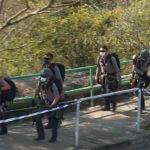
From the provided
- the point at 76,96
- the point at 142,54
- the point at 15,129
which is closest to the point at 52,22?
the point at 76,96

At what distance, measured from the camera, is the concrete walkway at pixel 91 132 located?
712 centimetres

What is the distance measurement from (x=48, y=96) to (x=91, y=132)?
129 centimetres

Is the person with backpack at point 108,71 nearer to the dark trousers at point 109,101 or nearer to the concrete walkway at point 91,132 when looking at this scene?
the dark trousers at point 109,101

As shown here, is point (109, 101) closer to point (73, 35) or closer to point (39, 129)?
point (39, 129)

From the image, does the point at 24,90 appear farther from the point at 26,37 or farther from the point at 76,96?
the point at 26,37

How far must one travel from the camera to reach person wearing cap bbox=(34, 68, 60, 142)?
7.14 m

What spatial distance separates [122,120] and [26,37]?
388 cm

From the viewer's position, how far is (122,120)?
8.85 metres

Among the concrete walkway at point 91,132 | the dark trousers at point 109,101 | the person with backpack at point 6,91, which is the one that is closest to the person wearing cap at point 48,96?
the concrete walkway at point 91,132

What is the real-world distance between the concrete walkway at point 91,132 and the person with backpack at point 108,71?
1.74ft

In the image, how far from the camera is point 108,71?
912 centimetres

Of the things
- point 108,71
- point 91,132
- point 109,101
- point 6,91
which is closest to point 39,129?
point 6,91

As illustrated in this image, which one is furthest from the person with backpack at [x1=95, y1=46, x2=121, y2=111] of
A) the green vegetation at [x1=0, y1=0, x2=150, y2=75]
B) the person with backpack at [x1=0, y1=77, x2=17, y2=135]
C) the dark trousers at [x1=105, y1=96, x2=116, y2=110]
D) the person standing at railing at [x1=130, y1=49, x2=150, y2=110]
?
the person with backpack at [x1=0, y1=77, x2=17, y2=135]

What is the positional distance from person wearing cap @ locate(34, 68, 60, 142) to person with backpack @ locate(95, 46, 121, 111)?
2.14m
